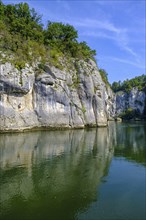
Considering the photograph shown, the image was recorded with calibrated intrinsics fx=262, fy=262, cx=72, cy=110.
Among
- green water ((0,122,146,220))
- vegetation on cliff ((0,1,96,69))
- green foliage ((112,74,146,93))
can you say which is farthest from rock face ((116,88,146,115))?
green water ((0,122,146,220))

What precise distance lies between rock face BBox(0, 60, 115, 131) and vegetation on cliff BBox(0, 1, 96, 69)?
275 centimetres

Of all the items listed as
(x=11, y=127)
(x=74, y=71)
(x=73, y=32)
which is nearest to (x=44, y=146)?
(x=11, y=127)

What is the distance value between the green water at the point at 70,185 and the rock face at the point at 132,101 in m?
124

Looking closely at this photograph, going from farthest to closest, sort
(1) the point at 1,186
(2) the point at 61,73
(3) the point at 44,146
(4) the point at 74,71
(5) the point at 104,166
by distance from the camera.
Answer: (4) the point at 74,71
(2) the point at 61,73
(3) the point at 44,146
(5) the point at 104,166
(1) the point at 1,186

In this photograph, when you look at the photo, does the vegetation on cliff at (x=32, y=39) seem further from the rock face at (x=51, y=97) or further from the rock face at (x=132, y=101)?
the rock face at (x=132, y=101)

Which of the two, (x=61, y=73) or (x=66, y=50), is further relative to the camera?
(x=66, y=50)

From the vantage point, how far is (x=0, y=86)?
44406 millimetres

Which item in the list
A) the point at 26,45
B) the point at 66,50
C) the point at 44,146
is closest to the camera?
the point at 44,146

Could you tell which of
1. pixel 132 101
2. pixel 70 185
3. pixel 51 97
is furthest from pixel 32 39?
pixel 132 101

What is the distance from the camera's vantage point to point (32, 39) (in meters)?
59.6

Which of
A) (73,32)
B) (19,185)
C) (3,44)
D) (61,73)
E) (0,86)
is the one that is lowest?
(19,185)

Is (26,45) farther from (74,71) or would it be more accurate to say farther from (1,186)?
(1,186)

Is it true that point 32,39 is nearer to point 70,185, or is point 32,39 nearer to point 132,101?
point 70,185

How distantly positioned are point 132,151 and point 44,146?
11.3 m
